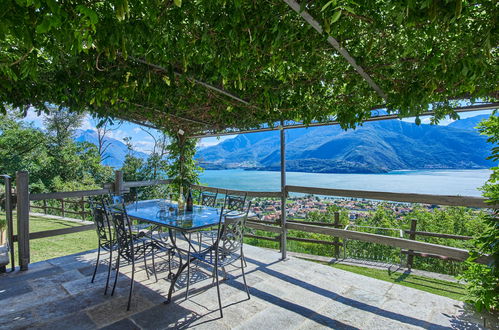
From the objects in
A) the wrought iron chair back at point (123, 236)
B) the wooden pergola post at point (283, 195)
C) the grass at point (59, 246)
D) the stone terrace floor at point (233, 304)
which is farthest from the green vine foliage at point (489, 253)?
the grass at point (59, 246)

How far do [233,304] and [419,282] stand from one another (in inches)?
105

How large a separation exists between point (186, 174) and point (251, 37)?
158 inches

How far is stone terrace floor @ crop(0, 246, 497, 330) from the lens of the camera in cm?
235

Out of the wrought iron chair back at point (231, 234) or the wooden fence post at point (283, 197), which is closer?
the wrought iron chair back at point (231, 234)

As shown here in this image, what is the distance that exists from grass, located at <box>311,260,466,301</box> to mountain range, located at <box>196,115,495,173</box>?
1773 millimetres

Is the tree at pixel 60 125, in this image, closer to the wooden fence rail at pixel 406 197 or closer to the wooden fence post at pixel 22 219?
the wooden fence post at pixel 22 219

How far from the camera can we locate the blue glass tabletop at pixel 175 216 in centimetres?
271

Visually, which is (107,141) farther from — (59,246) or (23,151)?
(59,246)

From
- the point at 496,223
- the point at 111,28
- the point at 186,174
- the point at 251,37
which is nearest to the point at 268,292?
the point at 496,223

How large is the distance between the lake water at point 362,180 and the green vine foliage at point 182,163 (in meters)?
0.29

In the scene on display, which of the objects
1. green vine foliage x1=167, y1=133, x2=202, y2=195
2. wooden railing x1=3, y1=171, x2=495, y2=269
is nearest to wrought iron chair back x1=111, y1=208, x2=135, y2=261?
wooden railing x1=3, y1=171, x2=495, y2=269

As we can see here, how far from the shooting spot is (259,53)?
2564 millimetres

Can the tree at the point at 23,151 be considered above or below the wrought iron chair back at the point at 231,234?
above

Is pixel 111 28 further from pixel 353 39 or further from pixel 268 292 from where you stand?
pixel 268 292
